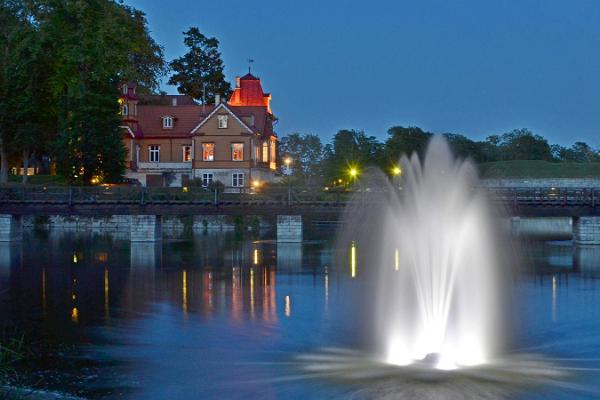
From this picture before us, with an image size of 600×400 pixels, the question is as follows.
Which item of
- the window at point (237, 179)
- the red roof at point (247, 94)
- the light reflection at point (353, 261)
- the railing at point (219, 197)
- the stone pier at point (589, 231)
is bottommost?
the light reflection at point (353, 261)

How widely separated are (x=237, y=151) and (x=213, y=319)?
2158 inches

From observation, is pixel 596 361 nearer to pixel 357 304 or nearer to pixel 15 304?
pixel 357 304

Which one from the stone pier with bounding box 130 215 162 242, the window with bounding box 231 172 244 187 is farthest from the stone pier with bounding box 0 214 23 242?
the window with bounding box 231 172 244 187

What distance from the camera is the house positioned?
79.0 meters

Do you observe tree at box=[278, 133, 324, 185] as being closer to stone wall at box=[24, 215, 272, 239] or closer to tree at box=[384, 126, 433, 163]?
tree at box=[384, 126, 433, 163]

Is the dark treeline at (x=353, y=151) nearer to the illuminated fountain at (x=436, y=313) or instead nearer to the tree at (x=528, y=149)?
the tree at (x=528, y=149)

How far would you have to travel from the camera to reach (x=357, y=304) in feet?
94.6

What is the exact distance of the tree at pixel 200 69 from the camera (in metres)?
107

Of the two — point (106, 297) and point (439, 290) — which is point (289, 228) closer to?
point (106, 297)

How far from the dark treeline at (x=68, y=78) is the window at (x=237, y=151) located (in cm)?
1603

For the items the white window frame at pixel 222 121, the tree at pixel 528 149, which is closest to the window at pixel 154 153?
the white window frame at pixel 222 121

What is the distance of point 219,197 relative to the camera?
58.2 metres

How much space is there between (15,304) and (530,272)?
82.6 feet

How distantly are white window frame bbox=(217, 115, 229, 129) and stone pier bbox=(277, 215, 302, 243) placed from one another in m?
24.3
